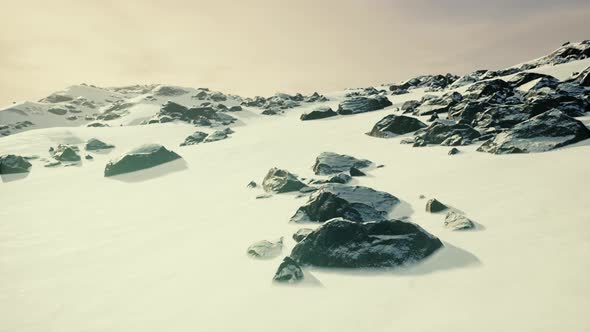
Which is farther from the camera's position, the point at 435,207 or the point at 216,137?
the point at 216,137

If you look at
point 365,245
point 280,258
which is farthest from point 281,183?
point 365,245

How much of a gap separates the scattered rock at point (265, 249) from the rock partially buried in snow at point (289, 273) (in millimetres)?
523

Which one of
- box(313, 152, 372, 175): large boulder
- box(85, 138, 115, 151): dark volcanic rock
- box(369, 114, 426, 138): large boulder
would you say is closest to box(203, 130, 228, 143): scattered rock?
box(85, 138, 115, 151): dark volcanic rock

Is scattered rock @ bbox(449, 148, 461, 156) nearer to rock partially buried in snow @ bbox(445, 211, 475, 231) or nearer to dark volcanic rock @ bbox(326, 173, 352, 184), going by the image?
dark volcanic rock @ bbox(326, 173, 352, 184)

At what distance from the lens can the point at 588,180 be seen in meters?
5.34

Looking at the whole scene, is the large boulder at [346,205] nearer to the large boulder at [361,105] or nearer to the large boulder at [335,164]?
the large boulder at [335,164]

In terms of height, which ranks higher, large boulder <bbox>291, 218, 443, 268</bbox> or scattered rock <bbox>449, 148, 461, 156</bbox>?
scattered rock <bbox>449, 148, 461, 156</bbox>

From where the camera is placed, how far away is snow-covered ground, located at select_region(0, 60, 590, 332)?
3000mm

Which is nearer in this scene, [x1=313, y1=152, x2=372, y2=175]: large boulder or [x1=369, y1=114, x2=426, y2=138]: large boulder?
[x1=313, y1=152, x2=372, y2=175]: large boulder

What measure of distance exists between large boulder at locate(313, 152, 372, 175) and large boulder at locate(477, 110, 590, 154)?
2.78 meters

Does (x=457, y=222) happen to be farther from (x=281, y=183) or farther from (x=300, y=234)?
(x=281, y=183)

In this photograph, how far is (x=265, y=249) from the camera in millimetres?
4422

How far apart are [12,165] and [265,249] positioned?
512 inches

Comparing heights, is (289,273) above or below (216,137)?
above
